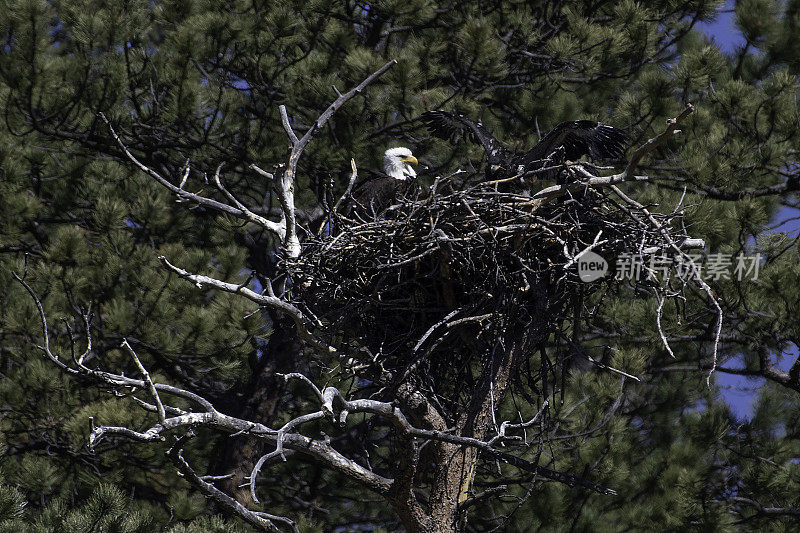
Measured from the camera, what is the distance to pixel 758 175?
6996 millimetres

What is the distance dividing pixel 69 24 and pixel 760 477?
17.7 ft

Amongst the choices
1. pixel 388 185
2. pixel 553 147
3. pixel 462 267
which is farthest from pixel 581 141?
pixel 462 267

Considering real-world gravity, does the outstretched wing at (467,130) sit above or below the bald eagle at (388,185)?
above

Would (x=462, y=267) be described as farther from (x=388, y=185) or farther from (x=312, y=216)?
(x=312, y=216)

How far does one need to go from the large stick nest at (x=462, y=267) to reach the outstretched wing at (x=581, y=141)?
51cm

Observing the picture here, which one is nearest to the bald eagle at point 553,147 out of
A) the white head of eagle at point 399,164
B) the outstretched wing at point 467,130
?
the outstretched wing at point 467,130

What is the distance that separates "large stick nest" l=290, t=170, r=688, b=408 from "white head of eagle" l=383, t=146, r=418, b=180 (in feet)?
4.43

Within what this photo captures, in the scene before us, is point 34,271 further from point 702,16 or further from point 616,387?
point 702,16

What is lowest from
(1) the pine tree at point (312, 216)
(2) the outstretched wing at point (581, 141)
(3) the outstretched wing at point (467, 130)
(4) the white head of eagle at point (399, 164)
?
(1) the pine tree at point (312, 216)

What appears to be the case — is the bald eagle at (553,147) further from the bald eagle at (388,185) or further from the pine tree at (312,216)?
the pine tree at (312,216)

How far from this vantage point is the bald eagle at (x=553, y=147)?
461 cm

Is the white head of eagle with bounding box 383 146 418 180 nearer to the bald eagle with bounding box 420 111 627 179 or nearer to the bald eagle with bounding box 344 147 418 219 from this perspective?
the bald eagle with bounding box 344 147 418 219

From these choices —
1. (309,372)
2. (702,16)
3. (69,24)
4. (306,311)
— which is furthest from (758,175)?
(69,24)

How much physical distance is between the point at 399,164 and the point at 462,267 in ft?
5.84
